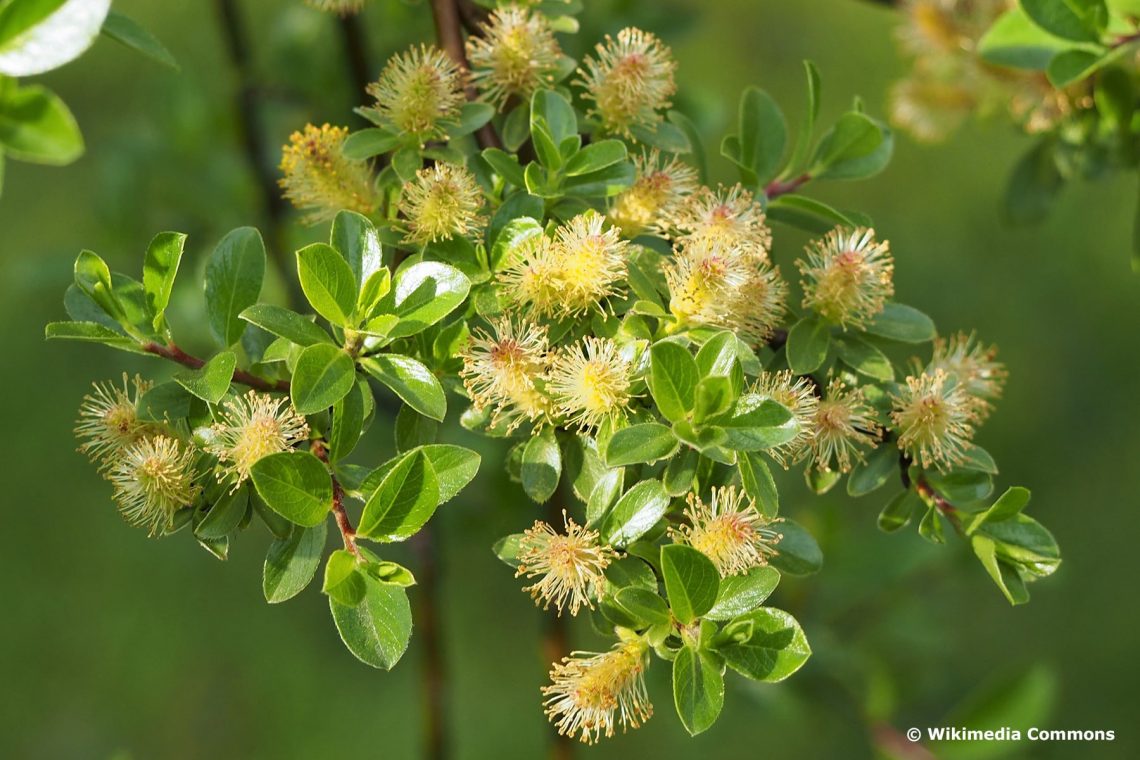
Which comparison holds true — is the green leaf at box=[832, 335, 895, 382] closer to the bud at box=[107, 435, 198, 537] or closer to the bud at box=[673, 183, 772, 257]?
the bud at box=[673, 183, 772, 257]

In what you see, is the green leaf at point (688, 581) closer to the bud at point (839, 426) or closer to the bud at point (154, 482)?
the bud at point (839, 426)

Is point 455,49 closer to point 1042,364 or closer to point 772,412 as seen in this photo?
point 772,412

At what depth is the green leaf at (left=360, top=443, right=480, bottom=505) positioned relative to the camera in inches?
19.3

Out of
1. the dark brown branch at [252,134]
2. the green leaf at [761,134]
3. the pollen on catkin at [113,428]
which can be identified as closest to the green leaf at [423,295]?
the pollen on catkin at [113,428]

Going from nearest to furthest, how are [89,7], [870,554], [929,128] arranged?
[89,7], [929,128], [870,554]

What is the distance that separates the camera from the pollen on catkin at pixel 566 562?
1.61ft

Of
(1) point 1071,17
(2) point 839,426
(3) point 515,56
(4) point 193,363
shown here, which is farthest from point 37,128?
(1) point 1071,17

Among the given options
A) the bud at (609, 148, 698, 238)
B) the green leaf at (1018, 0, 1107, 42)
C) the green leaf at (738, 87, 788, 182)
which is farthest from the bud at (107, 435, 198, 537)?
the green leaf at (1018, 0, 1107, 42)

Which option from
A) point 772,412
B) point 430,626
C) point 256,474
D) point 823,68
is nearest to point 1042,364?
point 823,68

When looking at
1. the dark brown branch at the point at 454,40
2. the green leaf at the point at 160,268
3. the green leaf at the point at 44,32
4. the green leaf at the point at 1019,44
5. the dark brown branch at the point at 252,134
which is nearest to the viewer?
the green leaf at the point at 44,32

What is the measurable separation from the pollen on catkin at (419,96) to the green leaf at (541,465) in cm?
16

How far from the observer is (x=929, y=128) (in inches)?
37.2

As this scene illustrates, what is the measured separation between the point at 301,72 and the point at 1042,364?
121cm

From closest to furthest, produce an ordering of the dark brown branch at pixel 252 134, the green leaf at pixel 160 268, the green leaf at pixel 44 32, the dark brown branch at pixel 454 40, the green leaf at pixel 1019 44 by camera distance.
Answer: the green leaf at pixel 44 32, the green leaf at pixel 160 268, the dark brown branch at pixel 454 40, the green leaf at pixel 1019 44, the dark brown branch at pixel 252 134
